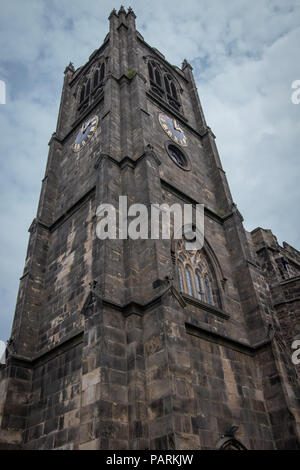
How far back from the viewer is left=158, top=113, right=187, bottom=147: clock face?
17.8 metres

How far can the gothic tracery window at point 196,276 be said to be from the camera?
1246 centimetres

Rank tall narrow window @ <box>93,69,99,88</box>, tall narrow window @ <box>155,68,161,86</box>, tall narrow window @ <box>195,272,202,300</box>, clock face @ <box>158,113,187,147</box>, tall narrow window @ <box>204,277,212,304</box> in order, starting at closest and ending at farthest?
tall narrow window @ <box>195,272,202,300</box> < tall narrow window @ <box>204,277,212,304</box> < clock face @ <box>158,113,187,147</box> < tall narrow window @ <box>155,68,161,86</box> < tall narrow window @ <box>93,69,99,88</box>

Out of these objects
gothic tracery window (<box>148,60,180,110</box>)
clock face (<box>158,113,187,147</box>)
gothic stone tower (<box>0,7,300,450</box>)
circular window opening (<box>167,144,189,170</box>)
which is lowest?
gothic stone tower (<box>0,7,300,450</box>)

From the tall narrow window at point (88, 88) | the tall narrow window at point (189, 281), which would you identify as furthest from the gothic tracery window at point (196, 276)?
the tall narrow window at point (88, 88)

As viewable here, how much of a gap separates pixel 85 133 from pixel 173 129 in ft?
14.2

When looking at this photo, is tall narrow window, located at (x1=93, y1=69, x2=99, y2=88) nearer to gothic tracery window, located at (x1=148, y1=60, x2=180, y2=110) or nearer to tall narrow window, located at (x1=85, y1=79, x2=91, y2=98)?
tall narrow window, located at (x1=85, y1=79, x2=91, y2=98)

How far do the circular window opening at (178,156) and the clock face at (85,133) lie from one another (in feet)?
12.3

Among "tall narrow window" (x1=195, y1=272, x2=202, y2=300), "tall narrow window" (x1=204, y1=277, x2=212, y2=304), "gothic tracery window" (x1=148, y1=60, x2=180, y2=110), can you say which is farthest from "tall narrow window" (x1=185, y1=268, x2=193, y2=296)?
"gothic tracery window" (x1=148, y1=60, x2=180, y2=110)

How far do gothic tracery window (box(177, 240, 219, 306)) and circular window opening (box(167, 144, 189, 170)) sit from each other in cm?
481

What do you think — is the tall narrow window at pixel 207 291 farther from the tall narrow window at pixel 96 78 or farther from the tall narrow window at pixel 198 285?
the tall narrow window at pixel 96 78

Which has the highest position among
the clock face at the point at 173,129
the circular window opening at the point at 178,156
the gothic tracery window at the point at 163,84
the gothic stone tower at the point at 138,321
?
the gothic tracery window at the point at 163,84

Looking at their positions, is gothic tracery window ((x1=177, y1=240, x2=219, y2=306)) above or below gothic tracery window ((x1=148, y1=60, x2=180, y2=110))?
below

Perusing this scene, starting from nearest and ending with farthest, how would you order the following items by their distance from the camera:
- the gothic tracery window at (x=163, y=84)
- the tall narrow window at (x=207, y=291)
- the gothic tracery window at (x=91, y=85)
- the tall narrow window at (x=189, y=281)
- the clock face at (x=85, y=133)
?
the tall narrow window at (x=189, y=281)
the tall narrow window at (x=207, y=291)
the clock face at (x=85, y=133)
the gothic tracery window at (x=163, y=84)
the gothic tracery window at (x=91, y=85)

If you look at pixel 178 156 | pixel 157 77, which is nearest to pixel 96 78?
pixel 157 77
